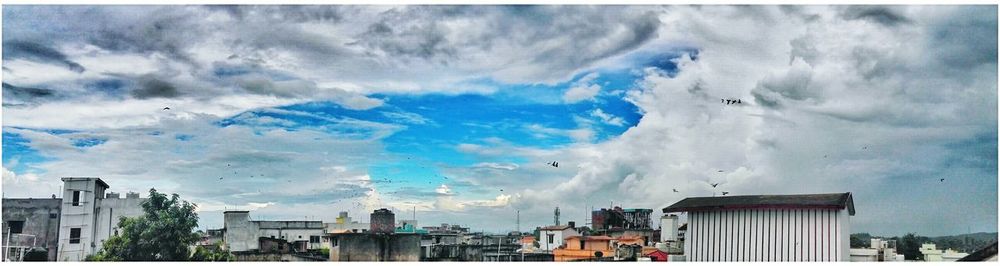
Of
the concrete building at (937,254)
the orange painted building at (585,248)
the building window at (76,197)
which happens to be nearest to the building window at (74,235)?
the building window at (76,197)

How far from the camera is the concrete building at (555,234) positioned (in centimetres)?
2648

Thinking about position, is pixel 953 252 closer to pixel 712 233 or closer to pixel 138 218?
pixel 712 233

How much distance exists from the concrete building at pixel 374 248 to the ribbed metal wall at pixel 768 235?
5551mm

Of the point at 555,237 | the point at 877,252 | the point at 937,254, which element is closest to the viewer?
the point at 877,252

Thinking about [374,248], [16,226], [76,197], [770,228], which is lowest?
[374,248]

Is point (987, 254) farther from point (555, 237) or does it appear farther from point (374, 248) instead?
point (555, 237)

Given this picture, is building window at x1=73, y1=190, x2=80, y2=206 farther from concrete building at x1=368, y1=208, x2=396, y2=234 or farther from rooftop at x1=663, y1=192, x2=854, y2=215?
rooftop at x1=663, y1=192, x2=854, y2=215

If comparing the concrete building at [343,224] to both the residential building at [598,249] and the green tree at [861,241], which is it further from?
the green tree at [861,241]

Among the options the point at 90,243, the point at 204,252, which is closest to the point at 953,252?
the point at 204,252

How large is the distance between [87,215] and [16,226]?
1758 mm

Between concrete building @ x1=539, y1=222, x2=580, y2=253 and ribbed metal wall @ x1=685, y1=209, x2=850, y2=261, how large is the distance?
27.4ft

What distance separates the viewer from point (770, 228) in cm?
1728

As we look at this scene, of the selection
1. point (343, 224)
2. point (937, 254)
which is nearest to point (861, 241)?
point (937, 254)

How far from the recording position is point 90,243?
23078 mm
